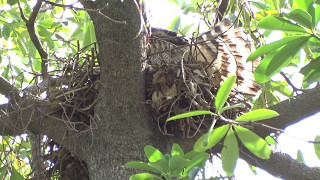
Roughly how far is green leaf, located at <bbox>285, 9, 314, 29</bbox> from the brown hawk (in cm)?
60

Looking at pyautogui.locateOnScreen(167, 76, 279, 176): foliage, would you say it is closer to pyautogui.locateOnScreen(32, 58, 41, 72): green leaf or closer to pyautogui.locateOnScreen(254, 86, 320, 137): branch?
pyautogui.locateOnScreen(254, 86, 320, 137): branch

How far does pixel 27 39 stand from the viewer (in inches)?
97.0

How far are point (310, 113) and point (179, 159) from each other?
0.63 metres

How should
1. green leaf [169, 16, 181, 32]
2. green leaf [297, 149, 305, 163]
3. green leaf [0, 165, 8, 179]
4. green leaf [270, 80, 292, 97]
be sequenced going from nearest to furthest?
green leaf [0, 165, 8, 179] < green leaf [297, 149, 305, 163] < green leaf [270, 80, 292, 97] < green leaf [169, 16, 181, 32]

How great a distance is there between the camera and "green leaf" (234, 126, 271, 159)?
1.27 m

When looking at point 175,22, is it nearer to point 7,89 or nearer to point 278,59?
point 7,89

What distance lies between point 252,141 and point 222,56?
2.26 ft

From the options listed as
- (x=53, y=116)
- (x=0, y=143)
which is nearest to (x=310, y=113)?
(x=53, y=116)

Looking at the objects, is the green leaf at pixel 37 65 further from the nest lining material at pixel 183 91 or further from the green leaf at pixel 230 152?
the green leaf at pixel 230 152

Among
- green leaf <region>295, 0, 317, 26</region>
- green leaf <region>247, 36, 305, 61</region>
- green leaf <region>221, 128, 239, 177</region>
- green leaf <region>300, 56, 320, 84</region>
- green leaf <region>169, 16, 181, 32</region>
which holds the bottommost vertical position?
green leaf <region>221, 128, 239, 177</region>

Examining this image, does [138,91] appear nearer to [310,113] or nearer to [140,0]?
[140,0]

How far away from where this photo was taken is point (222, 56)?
1.92 m

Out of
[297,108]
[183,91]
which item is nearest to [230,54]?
[183,91]

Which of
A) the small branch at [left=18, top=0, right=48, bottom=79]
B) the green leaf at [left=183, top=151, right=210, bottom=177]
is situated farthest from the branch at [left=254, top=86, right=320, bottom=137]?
the small branch at [left=18, top=0, right=48, bottom=79]
